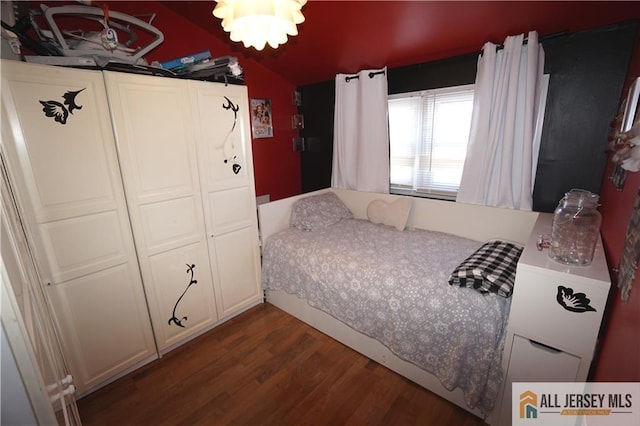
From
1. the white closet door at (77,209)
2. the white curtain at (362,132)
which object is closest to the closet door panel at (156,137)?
the white closet door at (77,209)

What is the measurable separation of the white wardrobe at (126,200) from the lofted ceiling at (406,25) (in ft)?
2.87

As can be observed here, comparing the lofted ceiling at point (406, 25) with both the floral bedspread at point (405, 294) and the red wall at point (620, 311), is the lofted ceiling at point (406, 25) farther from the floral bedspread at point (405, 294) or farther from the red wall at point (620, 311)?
the floral bedspread at point (405, 294)

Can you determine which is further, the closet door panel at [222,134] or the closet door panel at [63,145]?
the closet door panel at [222,134]

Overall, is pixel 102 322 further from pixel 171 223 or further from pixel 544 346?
pixel 544 346

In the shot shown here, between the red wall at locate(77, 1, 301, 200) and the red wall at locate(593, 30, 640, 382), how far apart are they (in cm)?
292

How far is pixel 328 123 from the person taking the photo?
3396mm

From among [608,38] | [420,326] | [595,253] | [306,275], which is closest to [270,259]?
[306,275]

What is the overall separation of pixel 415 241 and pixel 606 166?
1331 millimetres

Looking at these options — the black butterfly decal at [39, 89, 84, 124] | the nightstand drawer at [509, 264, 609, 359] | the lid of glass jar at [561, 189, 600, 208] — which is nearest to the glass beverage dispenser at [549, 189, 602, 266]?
the lid of glass jar at [561, 189, 600, 208]

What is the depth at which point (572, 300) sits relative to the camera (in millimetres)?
1186

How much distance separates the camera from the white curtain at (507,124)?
6.53 ft

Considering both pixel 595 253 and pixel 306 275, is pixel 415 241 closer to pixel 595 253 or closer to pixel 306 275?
pixel 306 275

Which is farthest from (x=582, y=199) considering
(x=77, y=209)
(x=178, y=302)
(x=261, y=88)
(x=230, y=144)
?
(x=261, y=88)

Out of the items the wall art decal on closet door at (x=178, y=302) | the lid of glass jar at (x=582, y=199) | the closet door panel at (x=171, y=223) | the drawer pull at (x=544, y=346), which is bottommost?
the wall art decal on closet door at (x=178, y=302)
